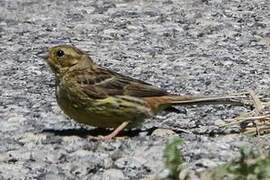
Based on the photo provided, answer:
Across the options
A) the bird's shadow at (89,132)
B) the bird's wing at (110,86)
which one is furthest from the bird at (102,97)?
the bird's shadow at (89,132)

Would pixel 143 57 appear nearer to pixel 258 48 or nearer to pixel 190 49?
pixel 190 49

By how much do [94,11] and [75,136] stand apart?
4.50m

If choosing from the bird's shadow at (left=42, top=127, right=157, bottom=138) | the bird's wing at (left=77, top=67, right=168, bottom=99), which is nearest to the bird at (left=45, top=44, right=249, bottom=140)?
the bird's wing at (left=77, top=67, right=168, bottom=99)

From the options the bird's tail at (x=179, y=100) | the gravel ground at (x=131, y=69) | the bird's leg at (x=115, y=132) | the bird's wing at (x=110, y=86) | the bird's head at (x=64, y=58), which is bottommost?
the gravel ground at (x=131, y=69)

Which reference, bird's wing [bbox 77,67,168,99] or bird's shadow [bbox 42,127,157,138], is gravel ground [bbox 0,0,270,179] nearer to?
bird's shadow [bbox 42,127,157,138]

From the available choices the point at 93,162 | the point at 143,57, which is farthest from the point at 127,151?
the point at 143,57

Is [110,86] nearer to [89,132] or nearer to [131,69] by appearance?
[89,132]

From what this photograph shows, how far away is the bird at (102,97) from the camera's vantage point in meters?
6.07

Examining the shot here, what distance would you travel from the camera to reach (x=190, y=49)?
894 centimetres

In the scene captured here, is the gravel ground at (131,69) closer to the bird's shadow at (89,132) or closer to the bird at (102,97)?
the bird's shadow at (89,132)

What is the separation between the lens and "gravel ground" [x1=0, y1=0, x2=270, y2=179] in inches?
226

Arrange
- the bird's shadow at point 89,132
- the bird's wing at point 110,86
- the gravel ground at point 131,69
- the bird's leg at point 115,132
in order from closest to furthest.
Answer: the gravel ground at point 131,69
the bird's leg at point 115,132
the bird's wing at point 110,86
the bird's shadow at point 89,132

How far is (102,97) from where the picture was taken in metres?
6.15

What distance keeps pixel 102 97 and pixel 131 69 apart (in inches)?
87.6
